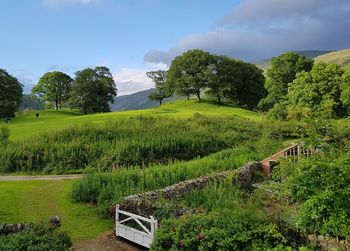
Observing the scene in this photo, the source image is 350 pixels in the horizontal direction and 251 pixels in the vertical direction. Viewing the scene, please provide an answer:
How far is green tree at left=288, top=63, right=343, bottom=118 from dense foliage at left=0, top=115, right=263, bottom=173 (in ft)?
35.9

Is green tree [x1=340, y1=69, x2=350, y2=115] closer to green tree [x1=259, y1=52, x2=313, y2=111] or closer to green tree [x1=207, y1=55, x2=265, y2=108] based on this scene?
green tree [x1=259, y1=52, x2=313, y2=111]

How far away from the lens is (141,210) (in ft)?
52.6

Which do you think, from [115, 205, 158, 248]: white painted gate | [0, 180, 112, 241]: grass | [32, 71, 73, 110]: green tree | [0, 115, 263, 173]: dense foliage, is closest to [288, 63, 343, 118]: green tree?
[0, 115, 263, 173]: dense foliage

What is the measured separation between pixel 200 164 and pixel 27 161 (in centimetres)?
1424

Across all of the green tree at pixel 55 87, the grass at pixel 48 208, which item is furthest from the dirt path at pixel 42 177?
the green tree at pixel 55 87

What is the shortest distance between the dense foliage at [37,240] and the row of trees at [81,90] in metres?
68.8

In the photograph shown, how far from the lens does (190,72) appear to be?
78.8 m

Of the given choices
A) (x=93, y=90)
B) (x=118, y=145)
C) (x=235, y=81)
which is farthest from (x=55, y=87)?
(x=118, y=145)

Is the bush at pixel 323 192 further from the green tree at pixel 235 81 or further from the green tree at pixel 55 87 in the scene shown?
the green tree at pixel 55 87

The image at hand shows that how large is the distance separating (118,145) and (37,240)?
22.3 meters

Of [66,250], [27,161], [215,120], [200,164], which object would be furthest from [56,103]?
[66,250]

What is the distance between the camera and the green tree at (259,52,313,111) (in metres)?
67.4

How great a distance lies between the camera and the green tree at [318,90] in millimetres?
49344

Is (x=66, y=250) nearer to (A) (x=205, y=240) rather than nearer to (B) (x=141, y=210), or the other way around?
(A) (x=205, y=240)
